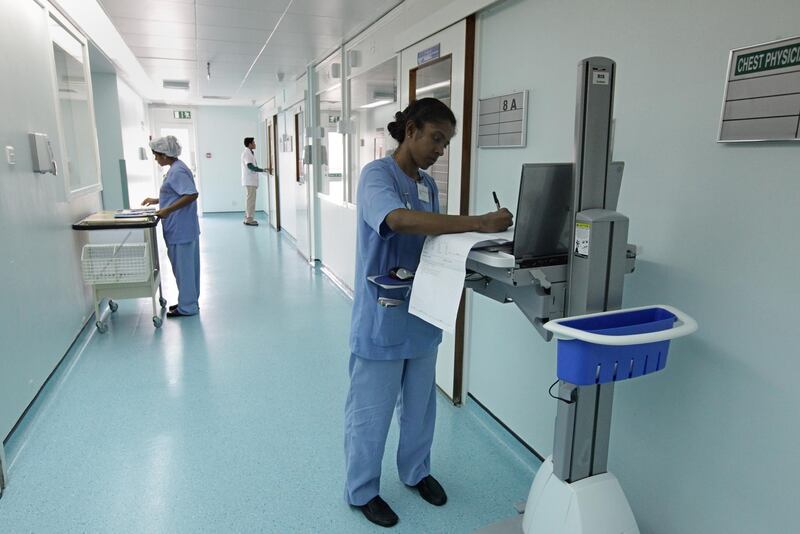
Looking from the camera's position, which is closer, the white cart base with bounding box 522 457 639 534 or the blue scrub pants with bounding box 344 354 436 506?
the white cart base with bounding box 522 457 639 534

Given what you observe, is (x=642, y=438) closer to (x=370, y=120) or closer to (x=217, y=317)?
(x=370, y=120)

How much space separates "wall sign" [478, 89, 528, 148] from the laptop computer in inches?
37.7

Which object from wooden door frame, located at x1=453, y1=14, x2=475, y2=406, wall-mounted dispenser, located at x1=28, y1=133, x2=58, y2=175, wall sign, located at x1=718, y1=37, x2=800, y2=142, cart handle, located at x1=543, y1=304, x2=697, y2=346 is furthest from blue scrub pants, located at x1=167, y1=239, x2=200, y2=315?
wall sign, located at x1=718, y1=37, x2=800, y2=142

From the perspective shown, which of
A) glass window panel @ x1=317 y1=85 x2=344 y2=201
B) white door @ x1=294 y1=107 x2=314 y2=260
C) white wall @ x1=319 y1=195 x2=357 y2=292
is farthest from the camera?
white door @ x1=294 y1=107 x2=314 y2=260

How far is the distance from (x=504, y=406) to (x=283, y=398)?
4.30 feet

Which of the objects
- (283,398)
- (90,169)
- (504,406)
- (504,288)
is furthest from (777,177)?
(90,169)

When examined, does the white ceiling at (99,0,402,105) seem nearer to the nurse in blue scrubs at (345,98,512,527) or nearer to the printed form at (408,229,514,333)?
the nurse in blue scrubs at (345,98,512,527)

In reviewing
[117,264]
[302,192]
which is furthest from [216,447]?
[302,192]

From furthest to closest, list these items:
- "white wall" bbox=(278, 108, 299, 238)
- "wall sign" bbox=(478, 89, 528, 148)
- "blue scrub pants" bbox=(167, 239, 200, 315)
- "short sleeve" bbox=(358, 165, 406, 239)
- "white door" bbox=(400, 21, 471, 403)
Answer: "white wall" bbox=(278, 108, 299, 238) < "blue scrub pants" bbox=(167, 239, 200, 315) < "white door" bbox=(400, 21, 471, 403) < "wall sign" bbox=(478, 89, 528, 148) < "short sleeve" bbox=(358, 165, 406, 239)

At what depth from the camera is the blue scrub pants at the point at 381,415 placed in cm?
191

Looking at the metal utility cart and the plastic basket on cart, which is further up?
the plastic basket on cart

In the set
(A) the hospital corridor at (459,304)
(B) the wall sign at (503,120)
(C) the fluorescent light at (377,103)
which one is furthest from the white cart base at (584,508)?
(C) the fluorescent light at (377,103)

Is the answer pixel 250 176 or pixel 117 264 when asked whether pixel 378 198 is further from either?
pixel 250 176

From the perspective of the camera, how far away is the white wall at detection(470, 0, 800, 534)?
132 cm
